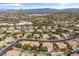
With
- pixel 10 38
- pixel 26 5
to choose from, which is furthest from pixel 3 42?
pixel 26 5

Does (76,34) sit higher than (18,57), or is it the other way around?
(76,34)

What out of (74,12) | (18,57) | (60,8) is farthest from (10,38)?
(74,12)

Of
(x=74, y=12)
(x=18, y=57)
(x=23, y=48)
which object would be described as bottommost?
(x=18, y=57)

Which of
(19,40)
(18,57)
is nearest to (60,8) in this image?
(19,40)

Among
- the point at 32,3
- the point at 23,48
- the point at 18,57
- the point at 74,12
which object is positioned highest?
the point at 32,3

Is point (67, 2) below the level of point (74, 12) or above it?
above

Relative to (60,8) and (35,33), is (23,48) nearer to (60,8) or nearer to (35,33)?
(35,33)

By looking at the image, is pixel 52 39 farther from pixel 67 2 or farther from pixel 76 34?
pixel 67 2
